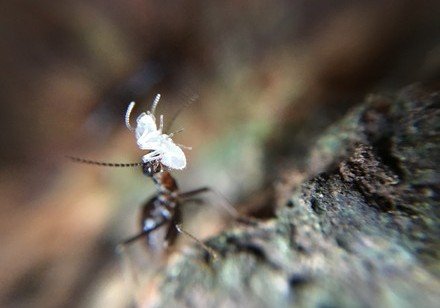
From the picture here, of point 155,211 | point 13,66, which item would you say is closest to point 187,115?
point 155,211

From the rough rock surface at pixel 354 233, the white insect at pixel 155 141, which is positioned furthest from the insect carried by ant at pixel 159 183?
the rough rock surface at pixel 354 233

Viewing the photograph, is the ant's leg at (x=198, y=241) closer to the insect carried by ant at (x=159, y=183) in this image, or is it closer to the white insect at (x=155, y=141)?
the insect carried by ant at (x=159, y=183)

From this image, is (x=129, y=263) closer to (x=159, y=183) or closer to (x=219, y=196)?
(x=159, y=183)

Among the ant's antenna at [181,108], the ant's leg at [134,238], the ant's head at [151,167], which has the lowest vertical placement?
the ant's leg at [134,238]

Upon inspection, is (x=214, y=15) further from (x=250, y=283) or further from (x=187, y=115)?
(x=250, y=283)

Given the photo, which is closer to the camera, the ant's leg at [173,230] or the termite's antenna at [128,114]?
the termite's antenna at [128,114]

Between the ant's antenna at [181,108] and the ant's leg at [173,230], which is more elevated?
the ant's antenna at [181,108]

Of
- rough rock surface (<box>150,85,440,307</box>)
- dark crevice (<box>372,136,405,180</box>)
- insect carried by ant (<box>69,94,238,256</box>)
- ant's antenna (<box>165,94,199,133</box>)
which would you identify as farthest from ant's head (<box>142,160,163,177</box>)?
dark crevice (<box>372,136,405,180</box>)
